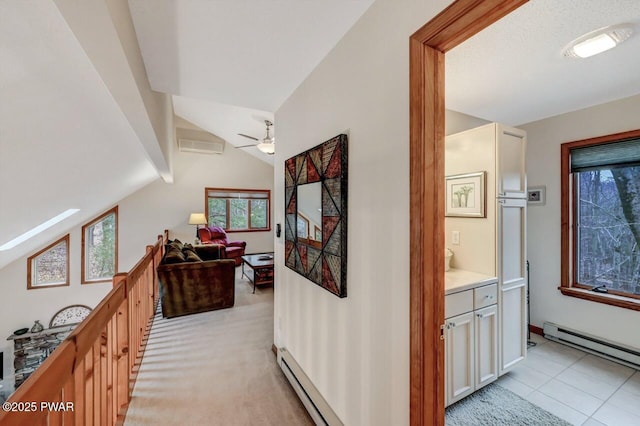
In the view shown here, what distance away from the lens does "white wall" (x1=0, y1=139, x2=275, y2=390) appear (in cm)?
509

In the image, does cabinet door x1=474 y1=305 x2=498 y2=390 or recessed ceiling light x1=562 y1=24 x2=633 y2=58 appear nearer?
recessed ceiling light x1=562 y1=24 x2=633 y2=58

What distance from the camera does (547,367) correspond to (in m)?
2.38

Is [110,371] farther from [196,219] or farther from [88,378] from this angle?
[196,219]

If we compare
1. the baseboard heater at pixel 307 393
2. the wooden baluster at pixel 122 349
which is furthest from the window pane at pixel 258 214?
the wooden baluster at pixel 122 349

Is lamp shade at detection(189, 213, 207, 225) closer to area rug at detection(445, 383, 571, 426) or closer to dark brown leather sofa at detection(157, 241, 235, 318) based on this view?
dark brown leather sofa at detection(157, 241, 235, 318)

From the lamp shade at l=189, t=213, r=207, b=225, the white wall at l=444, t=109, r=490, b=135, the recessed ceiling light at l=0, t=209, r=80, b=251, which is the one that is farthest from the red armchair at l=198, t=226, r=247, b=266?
the white wall at l=444, t=109, r=490, b=135

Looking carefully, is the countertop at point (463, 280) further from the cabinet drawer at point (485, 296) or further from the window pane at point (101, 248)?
the window pane at point (101, 248)

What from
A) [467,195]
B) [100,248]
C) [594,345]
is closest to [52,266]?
[100,248]

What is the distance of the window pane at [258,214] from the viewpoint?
7.69 meters

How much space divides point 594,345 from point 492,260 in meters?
1.65

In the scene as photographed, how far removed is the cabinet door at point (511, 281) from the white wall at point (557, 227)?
1.02 m

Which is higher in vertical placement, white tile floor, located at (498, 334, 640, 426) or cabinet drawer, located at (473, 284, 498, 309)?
cabinet drawer, located at (473, 284, 498, 309)

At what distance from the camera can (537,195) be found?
121 inches

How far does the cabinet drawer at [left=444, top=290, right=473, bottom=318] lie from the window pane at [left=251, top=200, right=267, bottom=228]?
21.3 ft
